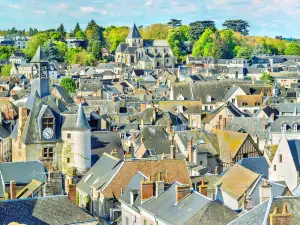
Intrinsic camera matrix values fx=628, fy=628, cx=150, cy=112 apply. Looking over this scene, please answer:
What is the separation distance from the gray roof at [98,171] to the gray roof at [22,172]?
341 centimetres

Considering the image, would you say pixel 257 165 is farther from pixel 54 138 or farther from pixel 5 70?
pixel 5 70

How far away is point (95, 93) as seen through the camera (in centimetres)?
11094

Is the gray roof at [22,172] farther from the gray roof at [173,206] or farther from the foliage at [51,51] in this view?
the foliage at [51,51]

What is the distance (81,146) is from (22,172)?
8333mm

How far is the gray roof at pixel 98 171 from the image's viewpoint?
144ft

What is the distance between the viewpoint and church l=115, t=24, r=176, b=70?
7116 inches

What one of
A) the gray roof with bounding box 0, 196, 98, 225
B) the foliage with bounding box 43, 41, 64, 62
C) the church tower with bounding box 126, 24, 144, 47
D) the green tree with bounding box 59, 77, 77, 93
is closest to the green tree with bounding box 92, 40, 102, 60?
the church tower with bounding box 126, 24, 144, 47

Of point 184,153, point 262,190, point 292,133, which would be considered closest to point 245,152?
point 184,153

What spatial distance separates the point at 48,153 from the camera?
50.1 m

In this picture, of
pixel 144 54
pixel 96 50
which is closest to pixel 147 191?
pixel 144 54

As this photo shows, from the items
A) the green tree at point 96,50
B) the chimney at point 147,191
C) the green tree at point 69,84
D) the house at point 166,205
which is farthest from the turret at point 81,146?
the green tree at point 96,50

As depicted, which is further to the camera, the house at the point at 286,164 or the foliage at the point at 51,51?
the foliage at the point at 51,51

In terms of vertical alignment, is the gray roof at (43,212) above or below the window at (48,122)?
below

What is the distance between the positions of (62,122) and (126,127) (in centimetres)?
1953
